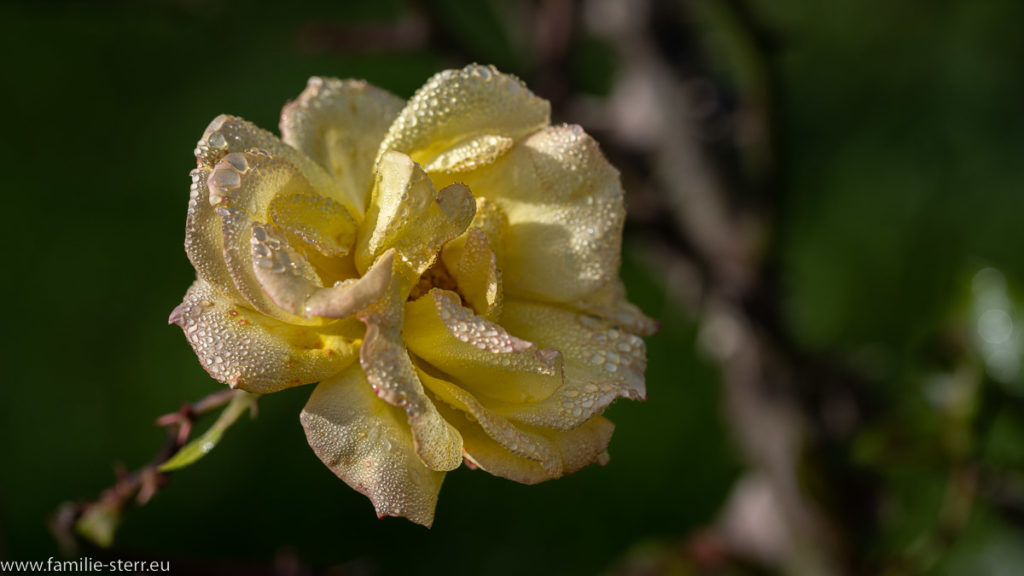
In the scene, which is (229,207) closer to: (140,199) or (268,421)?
(268,421)

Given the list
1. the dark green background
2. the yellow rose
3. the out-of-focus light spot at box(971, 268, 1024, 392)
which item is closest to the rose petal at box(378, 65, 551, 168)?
the yellow rose

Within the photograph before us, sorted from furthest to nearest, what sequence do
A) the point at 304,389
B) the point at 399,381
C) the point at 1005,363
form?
the point at 304,389
the point at 1005,363
the point at 399,381

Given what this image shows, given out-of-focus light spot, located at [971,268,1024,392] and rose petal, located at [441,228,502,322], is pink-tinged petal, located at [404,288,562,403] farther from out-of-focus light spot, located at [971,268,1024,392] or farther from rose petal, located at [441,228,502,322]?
out-of-focus light spot, located at [971,268,1024,392]

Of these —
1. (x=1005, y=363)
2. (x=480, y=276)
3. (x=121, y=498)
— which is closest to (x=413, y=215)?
(x=480, y=276)

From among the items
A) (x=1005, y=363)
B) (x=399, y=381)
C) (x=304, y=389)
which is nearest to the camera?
(x=399, y=381)

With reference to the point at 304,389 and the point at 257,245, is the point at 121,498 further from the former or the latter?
the point at 304,389

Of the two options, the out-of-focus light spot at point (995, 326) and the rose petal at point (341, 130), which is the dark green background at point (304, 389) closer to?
the out-of-focus light spot at point (995, 326)
